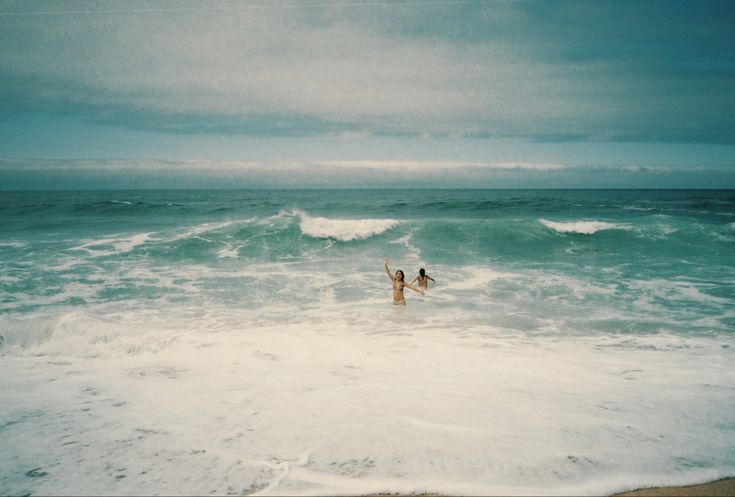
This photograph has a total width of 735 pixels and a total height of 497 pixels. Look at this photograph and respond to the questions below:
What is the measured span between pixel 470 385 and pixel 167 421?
3250 mm

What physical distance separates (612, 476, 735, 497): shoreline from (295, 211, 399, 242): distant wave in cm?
1776

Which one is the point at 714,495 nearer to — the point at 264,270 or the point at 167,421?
the point at 167,421

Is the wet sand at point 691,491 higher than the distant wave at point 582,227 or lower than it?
lower

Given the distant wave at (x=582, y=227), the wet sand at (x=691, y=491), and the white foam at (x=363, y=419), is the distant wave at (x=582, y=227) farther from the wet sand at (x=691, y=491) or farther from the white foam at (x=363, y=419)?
the wet sand at (x=691, y=491)

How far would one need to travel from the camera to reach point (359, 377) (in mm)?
5309

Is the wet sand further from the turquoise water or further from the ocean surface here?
the turquoise water

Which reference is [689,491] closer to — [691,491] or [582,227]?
[691,491]

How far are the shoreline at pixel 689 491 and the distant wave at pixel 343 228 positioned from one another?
17.8 meters

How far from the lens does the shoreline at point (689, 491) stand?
9.42ft

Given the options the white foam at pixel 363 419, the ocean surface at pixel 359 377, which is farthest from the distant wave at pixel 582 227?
the white foam at pixel 363 419

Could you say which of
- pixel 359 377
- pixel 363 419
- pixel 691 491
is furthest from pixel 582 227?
pixel 363 419

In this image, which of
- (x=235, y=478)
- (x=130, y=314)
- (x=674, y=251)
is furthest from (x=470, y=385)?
(x=674, y=251)

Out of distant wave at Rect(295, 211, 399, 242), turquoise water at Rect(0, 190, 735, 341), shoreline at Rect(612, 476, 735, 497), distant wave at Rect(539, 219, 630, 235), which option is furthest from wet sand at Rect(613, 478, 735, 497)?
distant wave at Rect(539, 219, 630, 235)

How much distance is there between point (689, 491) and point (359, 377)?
332 centimetres
